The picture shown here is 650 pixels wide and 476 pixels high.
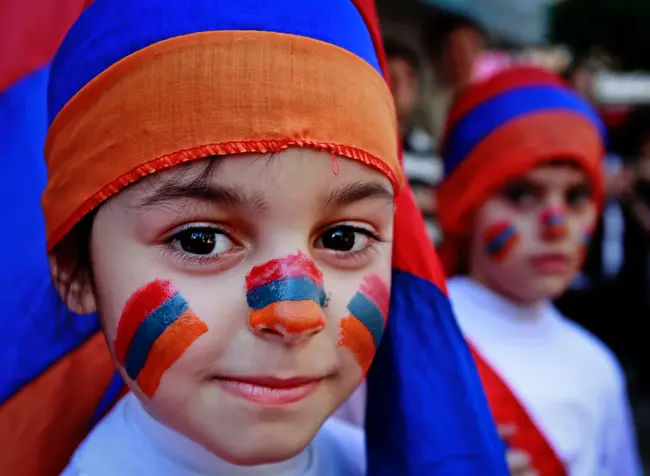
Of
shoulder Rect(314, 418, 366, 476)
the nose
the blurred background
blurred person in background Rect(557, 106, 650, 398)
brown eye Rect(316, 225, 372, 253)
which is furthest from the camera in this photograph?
blurred person in background Rect(557, 106, 650, 398)

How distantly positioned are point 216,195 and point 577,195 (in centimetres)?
130

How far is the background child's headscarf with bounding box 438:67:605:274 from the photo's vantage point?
1.83 meters

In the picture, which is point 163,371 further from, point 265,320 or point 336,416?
point 336,416

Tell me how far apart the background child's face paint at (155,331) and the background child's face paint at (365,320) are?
199 millimetres

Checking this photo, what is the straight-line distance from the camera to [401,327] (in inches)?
46.7

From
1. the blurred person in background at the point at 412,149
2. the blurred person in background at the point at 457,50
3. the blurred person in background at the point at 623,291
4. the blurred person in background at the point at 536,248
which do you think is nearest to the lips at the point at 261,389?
the blurred person in background at the point at 536,248

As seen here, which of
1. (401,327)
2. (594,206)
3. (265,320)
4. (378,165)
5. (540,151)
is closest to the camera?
(265,320)

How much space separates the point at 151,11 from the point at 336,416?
1.00 metres

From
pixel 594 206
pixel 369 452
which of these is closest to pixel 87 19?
pixel 369 452

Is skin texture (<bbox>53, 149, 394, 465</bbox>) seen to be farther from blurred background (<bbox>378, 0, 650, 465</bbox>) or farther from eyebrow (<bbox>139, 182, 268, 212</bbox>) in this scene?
blurred background (<bbox>378, 0, 650, 465</bbox>)

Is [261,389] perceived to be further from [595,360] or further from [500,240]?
[595,360]

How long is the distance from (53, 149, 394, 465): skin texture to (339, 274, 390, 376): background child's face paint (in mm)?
15

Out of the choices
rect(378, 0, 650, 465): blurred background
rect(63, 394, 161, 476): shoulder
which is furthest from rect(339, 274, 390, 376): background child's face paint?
rect(378, 0, 650, 465): blurred background

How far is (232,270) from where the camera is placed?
0.87m
